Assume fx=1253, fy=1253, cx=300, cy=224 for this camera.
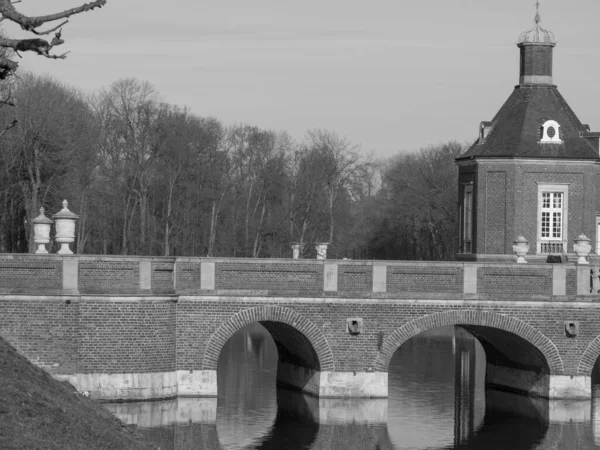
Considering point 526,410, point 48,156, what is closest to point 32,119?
point 48,156

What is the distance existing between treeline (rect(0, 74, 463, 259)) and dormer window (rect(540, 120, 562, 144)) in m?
22.6

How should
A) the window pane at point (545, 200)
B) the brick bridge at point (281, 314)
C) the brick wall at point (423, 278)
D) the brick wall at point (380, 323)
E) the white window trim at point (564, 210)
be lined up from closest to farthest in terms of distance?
the brick bridge at point (281, 314) < the brick wall at point (380, 323) < the brick wall at point (423, 278) < the white window trim at point (564, 210) < the window pane at point (545, 200)

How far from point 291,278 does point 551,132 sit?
58.1 feet

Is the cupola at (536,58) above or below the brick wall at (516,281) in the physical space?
above

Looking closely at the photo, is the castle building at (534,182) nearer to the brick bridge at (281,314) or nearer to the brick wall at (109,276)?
the brick bridge at (281,314)

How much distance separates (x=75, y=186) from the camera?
6003 cm

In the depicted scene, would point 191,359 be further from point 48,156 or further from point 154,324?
point 48,156

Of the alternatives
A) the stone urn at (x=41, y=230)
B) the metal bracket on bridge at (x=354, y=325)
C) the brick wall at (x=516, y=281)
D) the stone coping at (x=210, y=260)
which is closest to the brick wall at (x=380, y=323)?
the metal bracket on bridge at (x=354, y=325)

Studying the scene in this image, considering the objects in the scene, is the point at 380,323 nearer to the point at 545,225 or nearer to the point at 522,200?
the point at 522,200

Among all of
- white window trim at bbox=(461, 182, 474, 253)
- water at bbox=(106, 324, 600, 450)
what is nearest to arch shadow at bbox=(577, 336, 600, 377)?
water at bbox=(106, 324, 600, 450)

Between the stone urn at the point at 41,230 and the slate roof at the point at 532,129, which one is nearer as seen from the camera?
the stone urn at the point at 41,230

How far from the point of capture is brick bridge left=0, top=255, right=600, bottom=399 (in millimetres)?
29203

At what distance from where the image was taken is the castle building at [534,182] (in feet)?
145

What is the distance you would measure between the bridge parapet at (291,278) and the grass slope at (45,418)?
6.73 m
